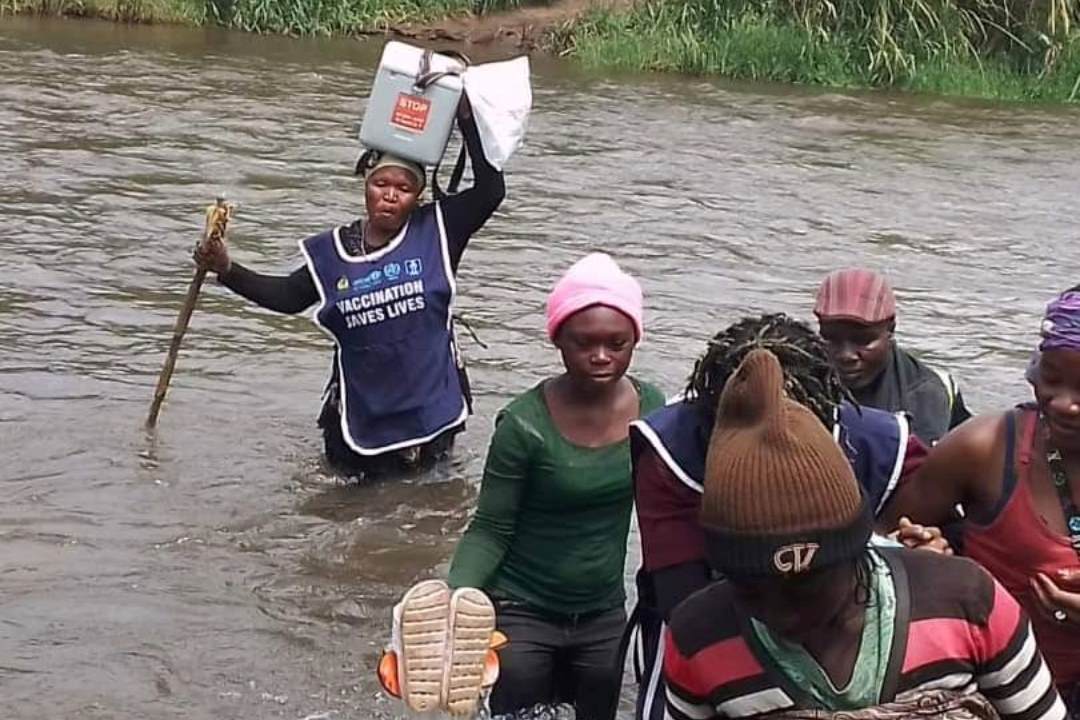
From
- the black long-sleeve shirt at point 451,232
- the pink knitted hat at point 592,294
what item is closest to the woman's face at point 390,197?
the black long-sleeve shirt at point 451,232

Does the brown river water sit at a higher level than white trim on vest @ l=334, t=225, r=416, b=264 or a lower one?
lower

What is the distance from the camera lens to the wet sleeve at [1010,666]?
2607mm

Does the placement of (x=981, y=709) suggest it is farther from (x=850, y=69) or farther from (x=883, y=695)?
(x=850, y=69)

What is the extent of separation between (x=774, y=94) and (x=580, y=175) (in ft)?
21.6

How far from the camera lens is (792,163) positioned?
52.1ft

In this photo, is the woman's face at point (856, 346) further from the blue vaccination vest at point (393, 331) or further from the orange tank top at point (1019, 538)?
the blue vaccination vest at point (393, 331)

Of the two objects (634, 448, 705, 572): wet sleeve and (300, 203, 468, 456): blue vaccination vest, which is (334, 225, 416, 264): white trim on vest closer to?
(300, 203, 468, 456): blue vaccination vest

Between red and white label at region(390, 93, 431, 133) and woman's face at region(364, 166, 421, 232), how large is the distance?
0.50 ft

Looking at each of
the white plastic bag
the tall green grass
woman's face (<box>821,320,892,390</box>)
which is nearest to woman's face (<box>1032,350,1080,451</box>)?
woman's face (<box>821,320,892,390</box>)

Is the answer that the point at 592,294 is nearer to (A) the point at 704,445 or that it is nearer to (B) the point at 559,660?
(A) the point at 704,445

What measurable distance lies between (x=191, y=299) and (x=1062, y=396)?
4.79 metres

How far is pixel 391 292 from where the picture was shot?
21.4ft

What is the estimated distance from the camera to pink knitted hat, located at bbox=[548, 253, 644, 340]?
4.19m

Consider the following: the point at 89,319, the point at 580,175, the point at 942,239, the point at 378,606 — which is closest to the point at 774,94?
the point at 580,175
